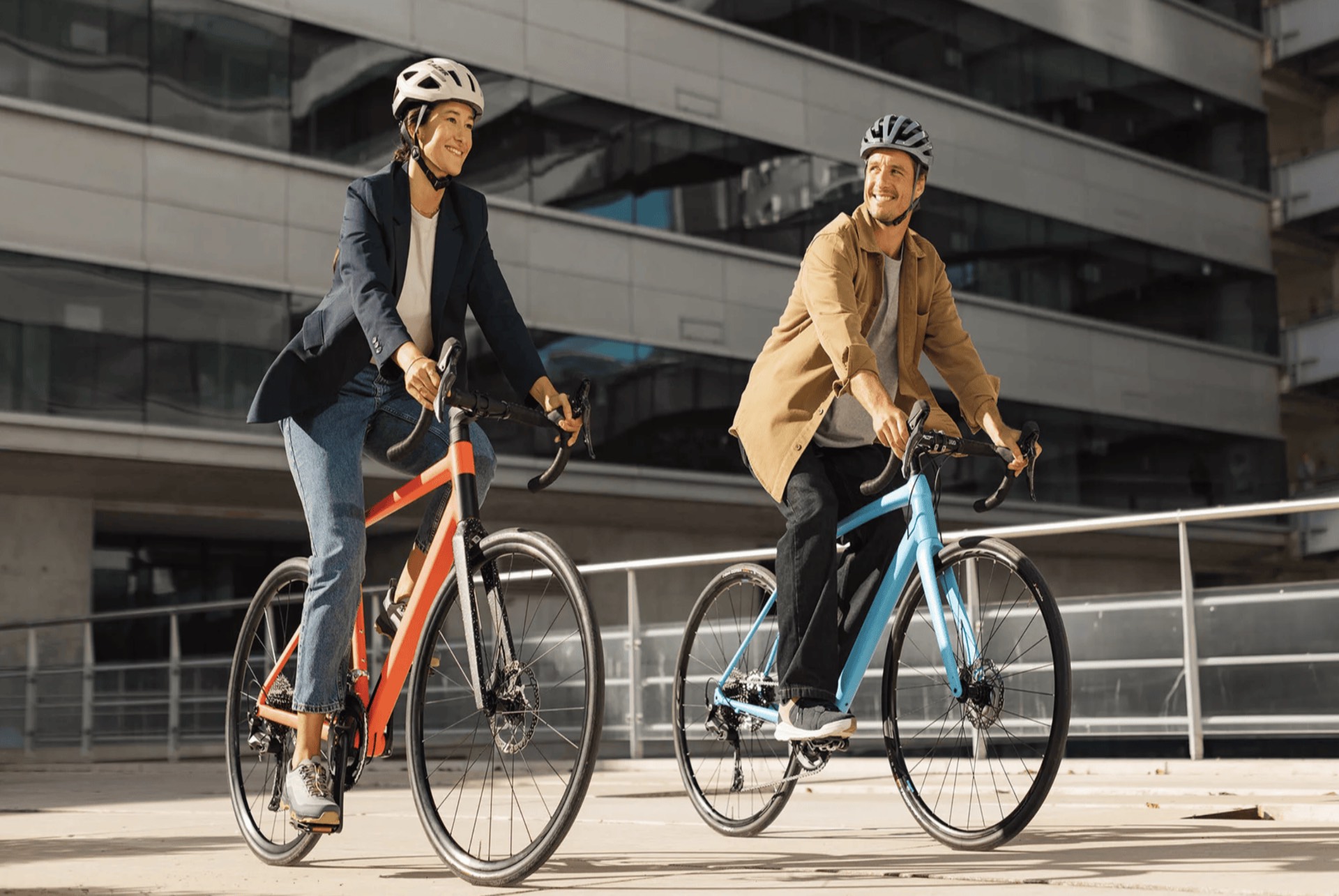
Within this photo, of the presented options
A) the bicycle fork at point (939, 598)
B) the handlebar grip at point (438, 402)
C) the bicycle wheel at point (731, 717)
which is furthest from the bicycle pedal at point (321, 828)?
the bicycle fork at point (939, 598)

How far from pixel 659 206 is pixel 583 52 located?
8.58ft

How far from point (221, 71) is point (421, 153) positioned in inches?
686

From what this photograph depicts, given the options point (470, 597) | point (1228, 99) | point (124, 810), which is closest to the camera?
point (470, 597)

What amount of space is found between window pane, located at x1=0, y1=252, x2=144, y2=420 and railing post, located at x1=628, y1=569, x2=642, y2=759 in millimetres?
10244

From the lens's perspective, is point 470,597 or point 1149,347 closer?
point 470,597

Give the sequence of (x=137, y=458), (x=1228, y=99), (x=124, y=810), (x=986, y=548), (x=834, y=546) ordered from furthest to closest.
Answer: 1. (x=1228, y=99)
2. (x=137, y=458)
3. (x=124, y=810)
4. (x=834, y=546)
5. (x=986, y=548)

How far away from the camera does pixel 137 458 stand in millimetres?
19609

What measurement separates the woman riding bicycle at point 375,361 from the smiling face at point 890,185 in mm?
1119

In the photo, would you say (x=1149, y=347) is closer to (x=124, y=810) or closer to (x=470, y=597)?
(x=124, y=810)

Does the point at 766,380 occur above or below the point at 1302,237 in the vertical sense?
below

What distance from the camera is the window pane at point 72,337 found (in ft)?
61.4

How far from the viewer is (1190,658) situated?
349 inches

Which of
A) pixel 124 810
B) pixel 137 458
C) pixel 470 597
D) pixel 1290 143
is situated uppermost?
pixel 1290 143

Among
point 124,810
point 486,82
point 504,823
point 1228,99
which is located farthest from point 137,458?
point 1228,99
